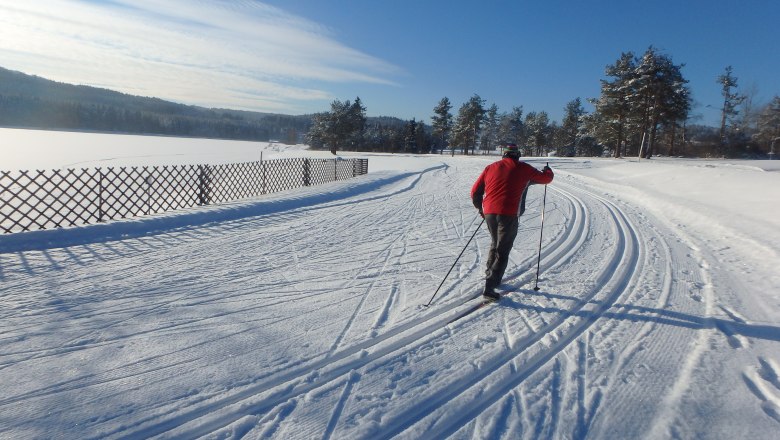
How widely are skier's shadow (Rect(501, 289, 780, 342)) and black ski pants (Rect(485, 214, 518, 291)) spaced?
294mm

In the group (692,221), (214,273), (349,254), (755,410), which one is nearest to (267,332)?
(214,273)

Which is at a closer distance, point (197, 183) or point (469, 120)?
point (197, 183)

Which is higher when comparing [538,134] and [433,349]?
[538,134]

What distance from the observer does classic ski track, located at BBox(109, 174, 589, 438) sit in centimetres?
235

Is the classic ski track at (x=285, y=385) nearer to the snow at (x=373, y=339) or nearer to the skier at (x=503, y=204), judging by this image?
the snow at (x=373, y=339)

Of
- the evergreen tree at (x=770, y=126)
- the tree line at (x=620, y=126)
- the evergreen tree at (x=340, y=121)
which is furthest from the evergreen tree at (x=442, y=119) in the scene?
the evergreen tree at (x=770, y=126)

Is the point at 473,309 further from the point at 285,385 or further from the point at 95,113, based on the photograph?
the point at 95,113

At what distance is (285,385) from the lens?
2762mm

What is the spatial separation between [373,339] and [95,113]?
102143 millimetres

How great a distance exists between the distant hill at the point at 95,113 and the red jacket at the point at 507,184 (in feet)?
280

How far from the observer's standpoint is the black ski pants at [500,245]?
14.4 feet

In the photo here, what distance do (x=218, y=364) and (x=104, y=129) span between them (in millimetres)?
98274

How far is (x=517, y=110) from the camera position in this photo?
7781cm

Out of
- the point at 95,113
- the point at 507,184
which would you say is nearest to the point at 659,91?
the point at 507,184
